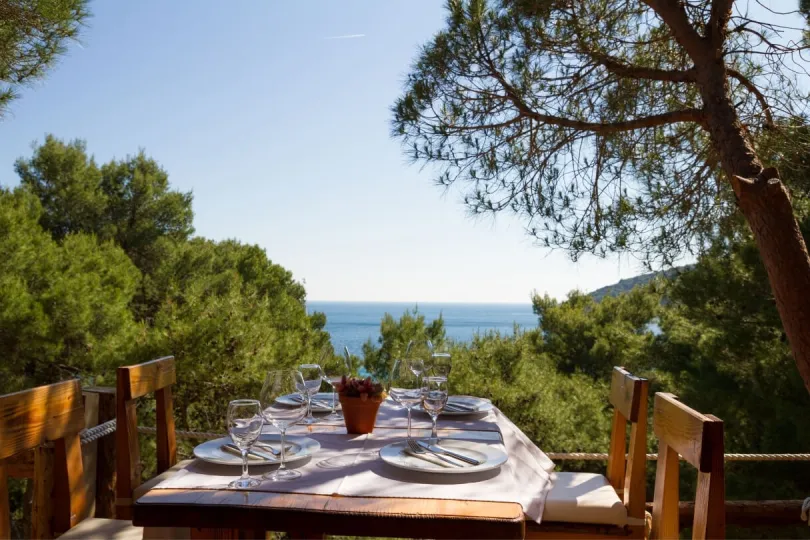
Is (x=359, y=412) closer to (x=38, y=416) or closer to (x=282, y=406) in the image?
(x=282, y=406)

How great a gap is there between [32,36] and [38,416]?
208 cm

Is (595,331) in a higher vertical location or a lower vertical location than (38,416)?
lower

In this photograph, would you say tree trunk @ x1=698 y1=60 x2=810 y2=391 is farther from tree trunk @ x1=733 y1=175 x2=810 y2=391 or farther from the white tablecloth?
the white tablecloth

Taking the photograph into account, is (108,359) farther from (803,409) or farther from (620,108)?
(803,409)

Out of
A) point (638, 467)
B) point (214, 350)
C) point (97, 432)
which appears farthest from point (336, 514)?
point (214, 350)

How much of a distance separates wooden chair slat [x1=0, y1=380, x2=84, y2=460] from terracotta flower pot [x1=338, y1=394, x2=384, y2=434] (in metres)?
0.76

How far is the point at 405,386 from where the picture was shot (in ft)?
5.48

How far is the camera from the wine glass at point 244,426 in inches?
49.6

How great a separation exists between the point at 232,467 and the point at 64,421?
68 cm

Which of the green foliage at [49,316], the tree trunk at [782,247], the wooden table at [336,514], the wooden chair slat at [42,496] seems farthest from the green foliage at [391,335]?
the wooden table at [336,514]

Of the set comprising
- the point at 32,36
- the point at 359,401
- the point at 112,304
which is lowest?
the point at 112,304

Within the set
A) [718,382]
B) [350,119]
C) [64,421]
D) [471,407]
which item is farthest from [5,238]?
[718,382]

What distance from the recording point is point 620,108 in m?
3.59

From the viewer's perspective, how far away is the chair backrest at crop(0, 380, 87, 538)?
1.51m
